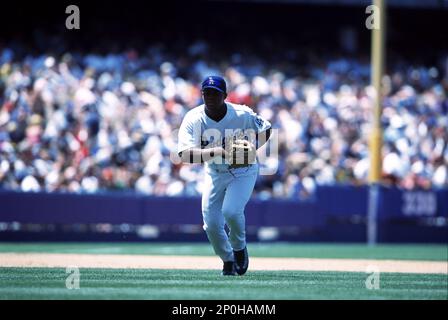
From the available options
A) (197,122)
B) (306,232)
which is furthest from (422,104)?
(197,122)

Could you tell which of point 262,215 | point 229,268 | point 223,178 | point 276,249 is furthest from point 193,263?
point 262,215

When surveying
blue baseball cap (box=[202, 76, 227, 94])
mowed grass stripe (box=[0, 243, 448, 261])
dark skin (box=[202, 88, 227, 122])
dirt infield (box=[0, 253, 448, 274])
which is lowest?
mowed grass stripe (box=[0, 243, 448, 261])

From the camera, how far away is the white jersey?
36.0 ft

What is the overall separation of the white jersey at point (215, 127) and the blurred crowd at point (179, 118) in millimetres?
9914

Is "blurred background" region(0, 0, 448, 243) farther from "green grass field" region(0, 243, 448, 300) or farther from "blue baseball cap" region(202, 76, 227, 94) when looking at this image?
"blue baseball cap" region(202, 76, 227, 94)

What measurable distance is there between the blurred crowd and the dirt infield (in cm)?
486

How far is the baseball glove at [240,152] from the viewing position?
10.8 meters

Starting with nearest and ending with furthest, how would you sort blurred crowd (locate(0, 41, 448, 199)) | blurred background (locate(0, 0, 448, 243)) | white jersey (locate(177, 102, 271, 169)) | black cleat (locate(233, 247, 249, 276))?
1. white jersey (locate(177, 102, 271, 169))
2. black cleat (locate(233, 247, 249, 276))
3. blurred background (locate(0, 0, 448, 243))
4. blurred crowd (locate(0, 41, 448, 199))

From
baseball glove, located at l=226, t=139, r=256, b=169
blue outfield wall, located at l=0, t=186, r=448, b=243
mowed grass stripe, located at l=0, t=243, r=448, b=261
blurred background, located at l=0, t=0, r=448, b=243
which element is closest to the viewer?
baseball glove, located at l=226, t=139, r=256, b=169

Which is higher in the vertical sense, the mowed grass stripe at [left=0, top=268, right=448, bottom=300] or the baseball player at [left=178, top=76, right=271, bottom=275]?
the baseball player at [left=178, top=76, right=271, bottom=275]

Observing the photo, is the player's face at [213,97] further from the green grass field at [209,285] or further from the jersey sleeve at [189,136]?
the green grass field at [209,285]

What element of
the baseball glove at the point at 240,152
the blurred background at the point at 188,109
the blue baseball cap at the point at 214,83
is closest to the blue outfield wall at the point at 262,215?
the blurred background at the point at 188,109

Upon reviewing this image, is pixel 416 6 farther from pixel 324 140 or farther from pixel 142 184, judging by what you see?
pixel 142 184

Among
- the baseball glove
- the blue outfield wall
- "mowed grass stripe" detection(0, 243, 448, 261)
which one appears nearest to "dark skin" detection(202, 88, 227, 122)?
the baseball glove
